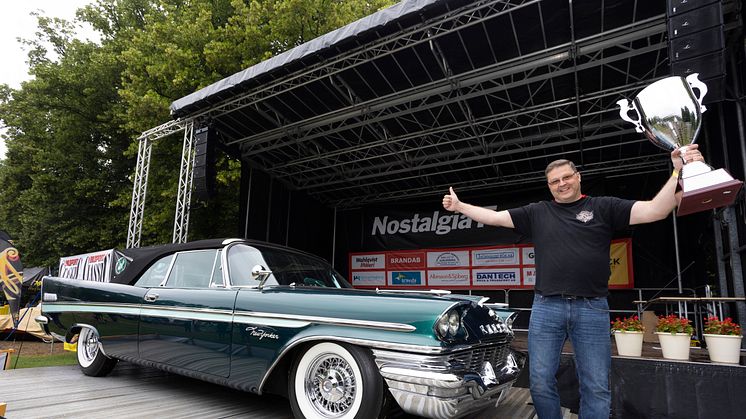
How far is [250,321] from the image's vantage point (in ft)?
10.2

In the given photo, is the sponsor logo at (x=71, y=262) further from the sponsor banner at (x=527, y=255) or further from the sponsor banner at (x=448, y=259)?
the sponsor banner at (x=527, y=255)

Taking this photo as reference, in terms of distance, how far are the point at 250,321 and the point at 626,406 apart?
357cm

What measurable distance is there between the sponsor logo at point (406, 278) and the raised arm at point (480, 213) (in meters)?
9.61

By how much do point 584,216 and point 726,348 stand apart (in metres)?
2.52

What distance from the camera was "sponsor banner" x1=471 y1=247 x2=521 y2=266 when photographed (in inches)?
428

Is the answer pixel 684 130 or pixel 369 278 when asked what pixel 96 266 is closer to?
pixel 684 130

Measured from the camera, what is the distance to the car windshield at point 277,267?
11.5ft

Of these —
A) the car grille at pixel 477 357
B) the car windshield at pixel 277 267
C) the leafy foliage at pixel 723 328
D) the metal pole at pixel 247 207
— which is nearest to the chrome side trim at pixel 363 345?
the car grille at pixel 477 357

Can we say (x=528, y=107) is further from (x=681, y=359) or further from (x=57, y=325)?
(x=57, y=325)

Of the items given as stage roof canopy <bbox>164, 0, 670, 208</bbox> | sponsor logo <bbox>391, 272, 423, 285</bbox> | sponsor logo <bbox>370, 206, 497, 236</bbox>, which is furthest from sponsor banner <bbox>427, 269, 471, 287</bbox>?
stage roof canopy <bbox>164, 0, 670, 208</bbox>

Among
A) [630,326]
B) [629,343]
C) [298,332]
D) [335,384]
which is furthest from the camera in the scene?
[630,326]

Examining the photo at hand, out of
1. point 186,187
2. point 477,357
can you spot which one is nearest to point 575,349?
point 477,357

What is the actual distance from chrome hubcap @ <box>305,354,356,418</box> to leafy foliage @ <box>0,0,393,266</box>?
10285mm

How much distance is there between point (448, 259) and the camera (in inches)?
462
